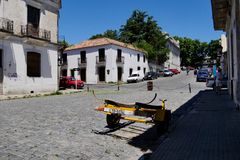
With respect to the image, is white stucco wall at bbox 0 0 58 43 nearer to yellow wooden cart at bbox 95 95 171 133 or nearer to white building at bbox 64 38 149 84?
yellow wooden cart at bbox 95 95 171 133

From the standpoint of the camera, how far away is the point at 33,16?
76.3 ft

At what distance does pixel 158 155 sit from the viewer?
5.29m

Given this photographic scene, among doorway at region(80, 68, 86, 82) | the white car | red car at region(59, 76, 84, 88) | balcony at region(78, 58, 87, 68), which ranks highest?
balcony at region(78, 58, 87, 68)

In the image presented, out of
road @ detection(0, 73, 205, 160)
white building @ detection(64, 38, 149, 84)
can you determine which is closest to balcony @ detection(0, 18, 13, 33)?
road @ detection(0, 73, 205, 160)

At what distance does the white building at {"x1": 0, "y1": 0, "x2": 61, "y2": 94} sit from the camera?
2058 centimetres

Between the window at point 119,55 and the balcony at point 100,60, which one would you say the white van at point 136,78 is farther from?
the balcony at point 100,60

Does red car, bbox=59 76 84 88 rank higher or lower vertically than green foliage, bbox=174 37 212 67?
lower

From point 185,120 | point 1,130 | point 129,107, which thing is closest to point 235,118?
point 185,120

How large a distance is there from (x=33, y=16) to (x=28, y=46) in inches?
97.7

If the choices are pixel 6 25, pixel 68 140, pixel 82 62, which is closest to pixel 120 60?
pixel 82 62

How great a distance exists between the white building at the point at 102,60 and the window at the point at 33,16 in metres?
20.5

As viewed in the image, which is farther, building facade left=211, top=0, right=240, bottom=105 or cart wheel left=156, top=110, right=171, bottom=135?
building facade left=211, top=0, right=240, bottom=105

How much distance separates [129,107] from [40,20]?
18660 millimetres

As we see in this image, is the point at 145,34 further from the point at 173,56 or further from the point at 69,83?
the point at 69,83
